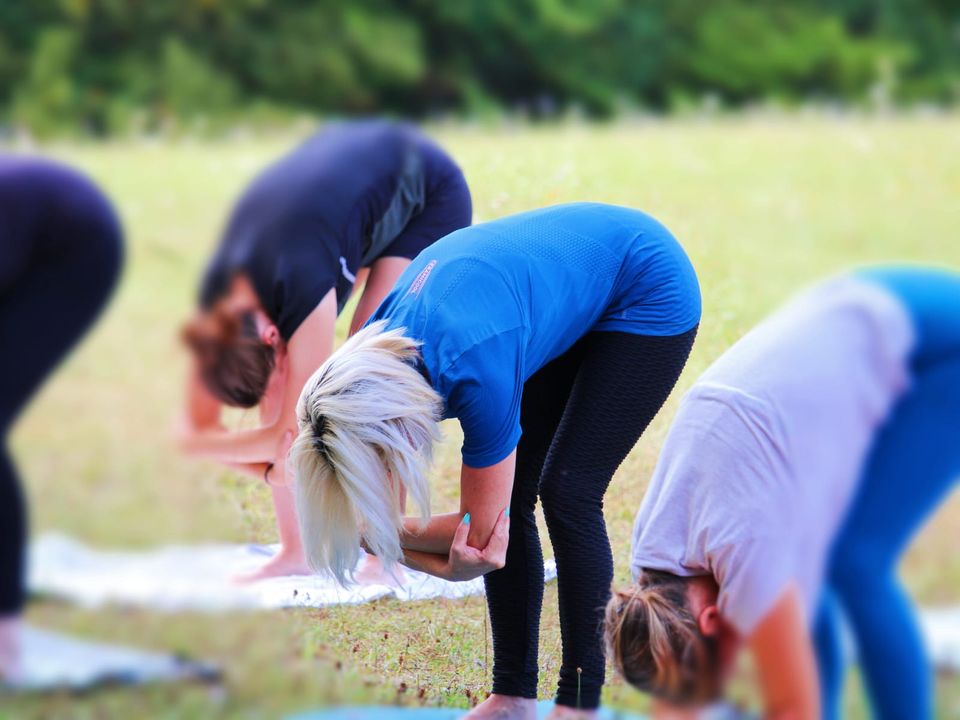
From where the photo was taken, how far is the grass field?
2971 millimetres

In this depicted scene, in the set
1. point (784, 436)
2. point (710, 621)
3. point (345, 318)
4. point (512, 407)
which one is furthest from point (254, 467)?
point (784, 436)

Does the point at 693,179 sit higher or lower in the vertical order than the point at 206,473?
higher

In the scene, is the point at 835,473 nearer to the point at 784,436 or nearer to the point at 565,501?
the point at 784,436

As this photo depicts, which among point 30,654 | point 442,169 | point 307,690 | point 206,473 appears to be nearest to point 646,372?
point 442,169

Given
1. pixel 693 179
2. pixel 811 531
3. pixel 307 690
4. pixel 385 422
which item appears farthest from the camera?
pixel 693 179

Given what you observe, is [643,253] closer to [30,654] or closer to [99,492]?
[30,654]

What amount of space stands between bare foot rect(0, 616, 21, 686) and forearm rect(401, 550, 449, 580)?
4.05 feet

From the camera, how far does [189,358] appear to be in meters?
2.70

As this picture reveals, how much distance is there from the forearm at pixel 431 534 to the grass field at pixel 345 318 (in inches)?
22.4

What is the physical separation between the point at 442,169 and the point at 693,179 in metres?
3.71

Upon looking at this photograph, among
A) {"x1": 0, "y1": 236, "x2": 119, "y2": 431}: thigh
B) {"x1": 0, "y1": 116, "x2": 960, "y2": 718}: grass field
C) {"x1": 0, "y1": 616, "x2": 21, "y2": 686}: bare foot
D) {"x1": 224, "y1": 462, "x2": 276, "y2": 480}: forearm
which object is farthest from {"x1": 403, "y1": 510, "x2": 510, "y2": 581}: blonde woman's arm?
{"x1": 0, "y1": 616, "x2": 21, "y2": 686}: bare foot

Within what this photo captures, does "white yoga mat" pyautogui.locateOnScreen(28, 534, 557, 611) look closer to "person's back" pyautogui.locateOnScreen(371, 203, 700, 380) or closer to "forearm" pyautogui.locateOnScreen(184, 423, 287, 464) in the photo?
"forearm" pyautogui.locateOnScreen(184, 423, 287, 464)

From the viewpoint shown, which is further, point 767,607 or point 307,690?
point 307,690

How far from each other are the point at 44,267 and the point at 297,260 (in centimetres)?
54
